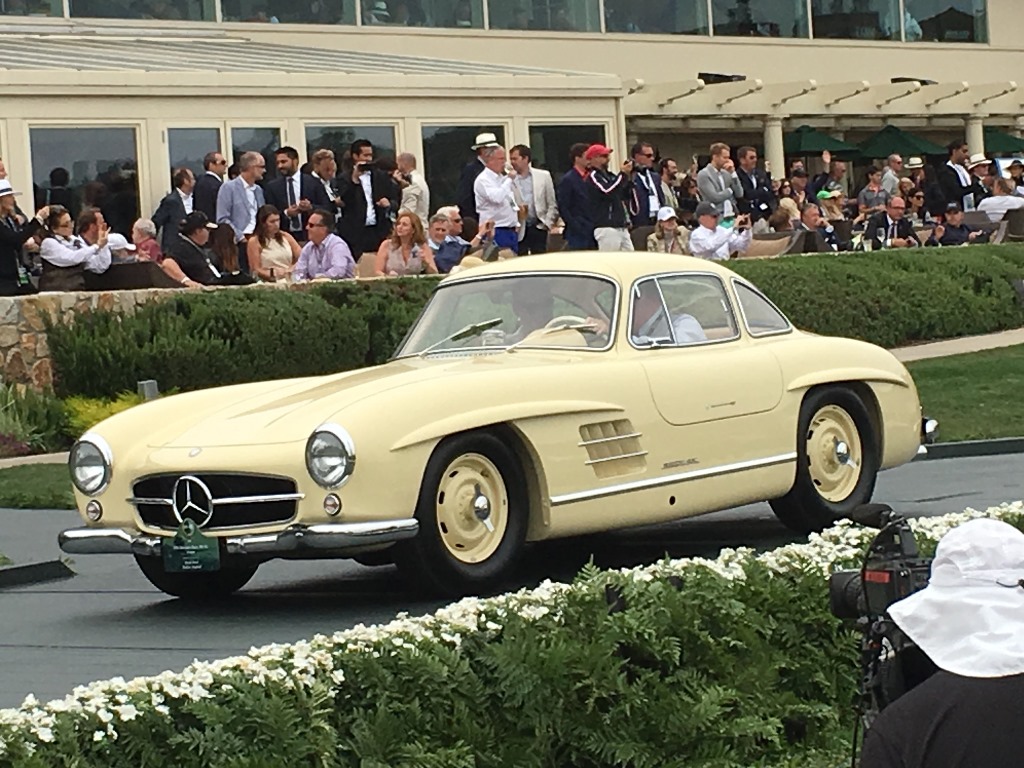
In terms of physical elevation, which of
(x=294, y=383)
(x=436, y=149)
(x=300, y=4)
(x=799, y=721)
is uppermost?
(x=300, y=4)

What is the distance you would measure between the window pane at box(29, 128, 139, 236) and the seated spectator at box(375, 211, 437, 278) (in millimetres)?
3531

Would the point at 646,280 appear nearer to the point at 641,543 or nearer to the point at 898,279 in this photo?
the point at 641,543

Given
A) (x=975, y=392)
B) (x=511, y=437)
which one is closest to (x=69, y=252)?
(x=975, y=392)

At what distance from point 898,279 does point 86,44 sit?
403 inches

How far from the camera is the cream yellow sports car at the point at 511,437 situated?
909 cm

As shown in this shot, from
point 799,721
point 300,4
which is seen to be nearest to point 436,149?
point 300,4

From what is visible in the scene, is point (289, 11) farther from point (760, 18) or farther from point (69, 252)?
point (69, 252)

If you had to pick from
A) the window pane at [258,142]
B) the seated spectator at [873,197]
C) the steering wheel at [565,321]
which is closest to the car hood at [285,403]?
the steering wheel at [565,321]

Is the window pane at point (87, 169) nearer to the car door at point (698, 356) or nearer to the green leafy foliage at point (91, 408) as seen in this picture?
the green leafy foliage at point (91, 408)

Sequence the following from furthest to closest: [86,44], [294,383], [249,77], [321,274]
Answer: [86,44], [249,77], [321,274], [294,383]

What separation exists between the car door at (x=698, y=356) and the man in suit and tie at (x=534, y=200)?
10.8m

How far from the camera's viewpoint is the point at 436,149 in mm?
26156

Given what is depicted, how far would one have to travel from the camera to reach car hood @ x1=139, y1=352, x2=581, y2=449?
30.5 ft

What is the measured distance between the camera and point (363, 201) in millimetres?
21297
